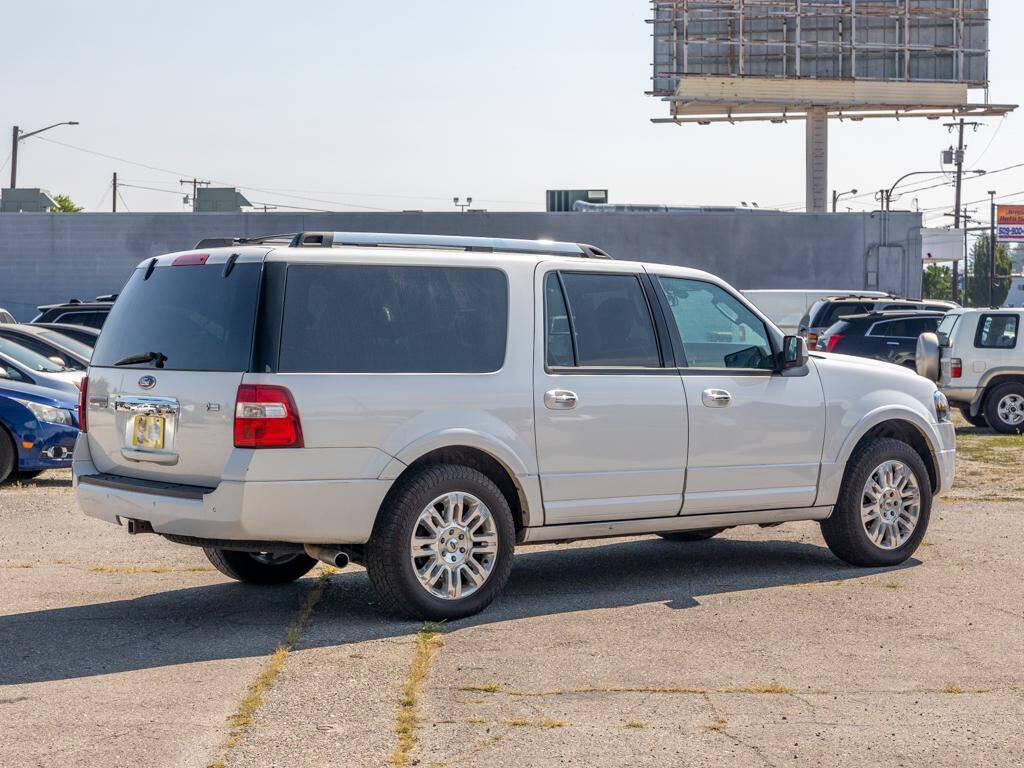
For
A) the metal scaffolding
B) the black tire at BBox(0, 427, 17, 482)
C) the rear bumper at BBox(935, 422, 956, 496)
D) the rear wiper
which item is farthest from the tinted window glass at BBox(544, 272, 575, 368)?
the metal scaffolding

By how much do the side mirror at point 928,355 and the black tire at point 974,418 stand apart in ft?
3.11

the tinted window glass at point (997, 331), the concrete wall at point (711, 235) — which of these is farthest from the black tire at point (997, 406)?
the concrete wall at point (711, 235)

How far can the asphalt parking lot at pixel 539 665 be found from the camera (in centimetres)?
500

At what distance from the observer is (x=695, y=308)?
826cm

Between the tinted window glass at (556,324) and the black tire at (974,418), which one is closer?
the tinted window glass at (556,324)

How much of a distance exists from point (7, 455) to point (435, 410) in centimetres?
689

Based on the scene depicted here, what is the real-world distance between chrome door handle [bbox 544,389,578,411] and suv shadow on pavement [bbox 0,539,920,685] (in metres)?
1.05

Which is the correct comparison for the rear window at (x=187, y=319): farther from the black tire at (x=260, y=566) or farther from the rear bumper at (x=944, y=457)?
the rear bumper at (x=944, y=457)

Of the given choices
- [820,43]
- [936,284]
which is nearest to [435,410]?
[820,43]

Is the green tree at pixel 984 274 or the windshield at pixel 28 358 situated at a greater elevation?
the green tree at pixel 984 274

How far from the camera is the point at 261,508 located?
6590mm

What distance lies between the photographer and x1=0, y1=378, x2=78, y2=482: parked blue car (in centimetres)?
1260

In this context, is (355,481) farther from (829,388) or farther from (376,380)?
(829,388)

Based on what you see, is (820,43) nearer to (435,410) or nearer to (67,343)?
(67,343)
